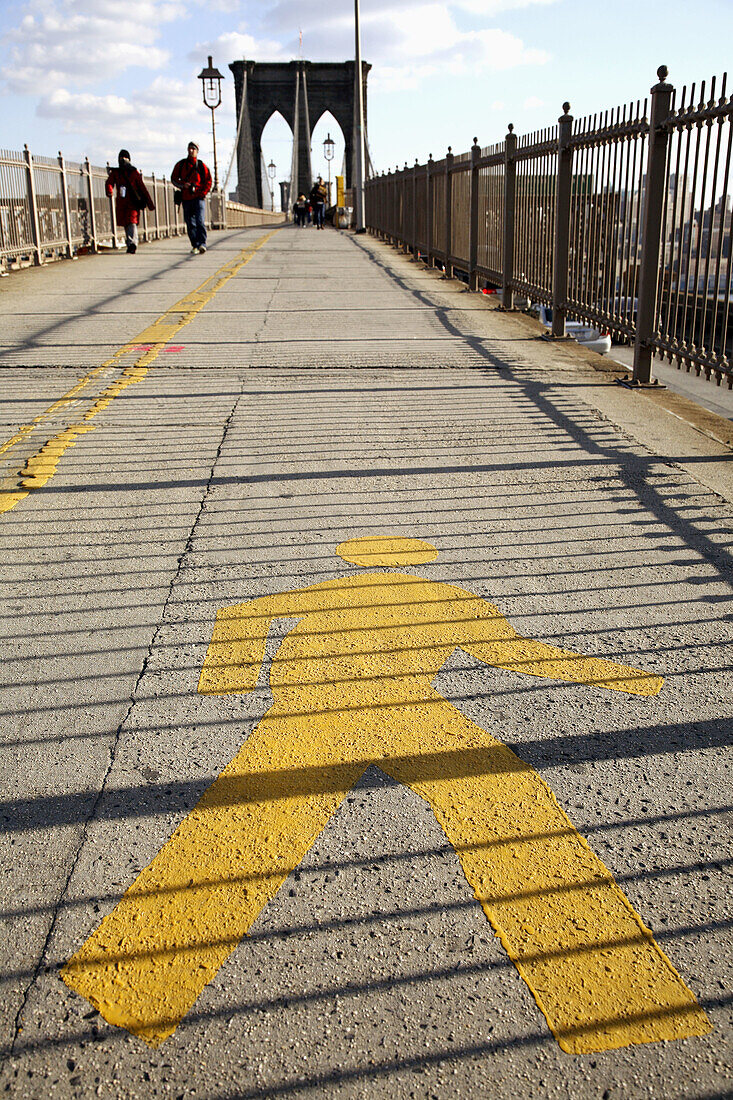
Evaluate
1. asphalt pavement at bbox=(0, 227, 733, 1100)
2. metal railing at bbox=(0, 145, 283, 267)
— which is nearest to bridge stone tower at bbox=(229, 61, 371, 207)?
metal railing at bbox=(0, 145, 283, 267)

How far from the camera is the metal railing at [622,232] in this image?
635 cm

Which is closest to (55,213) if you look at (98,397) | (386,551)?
(98,397)

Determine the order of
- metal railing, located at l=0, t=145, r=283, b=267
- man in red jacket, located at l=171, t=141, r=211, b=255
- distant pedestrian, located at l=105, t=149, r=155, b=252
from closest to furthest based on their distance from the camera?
metal railing, located at l=0, t=145, r=283, b=267 < man in red jacket, located at l=171, t=141, r=211, b=255 < distant pedestrian, located at l=105, t=149, r=155, b=252

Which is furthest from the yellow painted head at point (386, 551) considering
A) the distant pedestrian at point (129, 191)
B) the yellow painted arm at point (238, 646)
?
the distant pedestrian at point (129, 191)

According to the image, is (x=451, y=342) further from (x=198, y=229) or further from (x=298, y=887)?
(x=198, y=229)

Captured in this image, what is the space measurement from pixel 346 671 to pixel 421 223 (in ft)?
60.4

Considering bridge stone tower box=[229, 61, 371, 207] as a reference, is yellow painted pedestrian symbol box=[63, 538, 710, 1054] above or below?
below

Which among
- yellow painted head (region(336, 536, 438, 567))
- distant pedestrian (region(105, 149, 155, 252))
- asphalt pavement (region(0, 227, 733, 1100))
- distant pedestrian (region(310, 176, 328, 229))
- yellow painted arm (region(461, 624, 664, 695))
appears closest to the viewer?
asphalt pavement (region(0, 227, 733, 1100))

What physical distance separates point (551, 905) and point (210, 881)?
74cm

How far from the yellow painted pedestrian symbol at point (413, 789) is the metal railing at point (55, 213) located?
15555mm

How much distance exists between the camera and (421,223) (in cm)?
1992

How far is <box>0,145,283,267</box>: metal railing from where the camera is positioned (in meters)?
17.2

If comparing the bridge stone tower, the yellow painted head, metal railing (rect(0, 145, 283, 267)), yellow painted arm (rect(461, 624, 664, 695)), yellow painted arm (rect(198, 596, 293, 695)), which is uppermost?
the bridge stone tower

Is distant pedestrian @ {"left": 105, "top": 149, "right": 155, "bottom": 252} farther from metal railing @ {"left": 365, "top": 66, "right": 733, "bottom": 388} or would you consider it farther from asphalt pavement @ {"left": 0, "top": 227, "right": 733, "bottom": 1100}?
asphalt pavement @ {"left": 0, "top": 227, "right": 733, "bottom": 1100}
